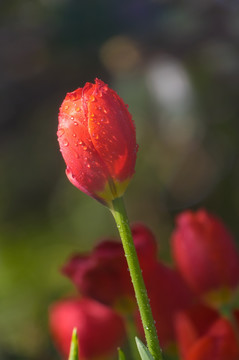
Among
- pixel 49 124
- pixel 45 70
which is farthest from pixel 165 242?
pixel 45 70

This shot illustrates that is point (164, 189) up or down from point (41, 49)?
down

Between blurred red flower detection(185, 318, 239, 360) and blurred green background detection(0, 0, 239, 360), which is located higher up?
blurred green background detection(0, 0, 239, 360)

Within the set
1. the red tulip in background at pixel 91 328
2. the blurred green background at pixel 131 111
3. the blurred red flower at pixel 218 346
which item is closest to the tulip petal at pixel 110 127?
the blurred red flower at pixel 218 346

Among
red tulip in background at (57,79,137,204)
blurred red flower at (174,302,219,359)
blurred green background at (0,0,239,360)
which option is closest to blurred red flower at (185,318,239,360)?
blurred red flower at (174,302,219,359)

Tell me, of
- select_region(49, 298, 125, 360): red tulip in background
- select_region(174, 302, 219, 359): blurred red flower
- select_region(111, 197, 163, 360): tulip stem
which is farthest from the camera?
select_region(49, 298, 125, 360): red tulip in background

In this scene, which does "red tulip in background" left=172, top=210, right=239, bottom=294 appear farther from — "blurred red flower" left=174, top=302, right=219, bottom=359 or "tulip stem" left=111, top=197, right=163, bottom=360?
"tulip stem" left=111, top=197, right=163, bottom=360

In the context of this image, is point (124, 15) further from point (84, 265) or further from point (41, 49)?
point (84, 265)
